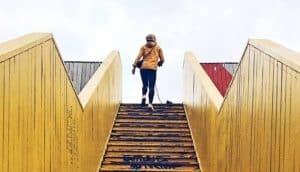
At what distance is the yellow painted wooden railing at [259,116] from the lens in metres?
3.95

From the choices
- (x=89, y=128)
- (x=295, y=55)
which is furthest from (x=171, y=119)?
(x=295, y=55)

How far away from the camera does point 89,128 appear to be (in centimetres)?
763

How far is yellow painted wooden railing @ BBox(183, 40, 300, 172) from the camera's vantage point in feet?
13.0

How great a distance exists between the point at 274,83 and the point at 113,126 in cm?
634

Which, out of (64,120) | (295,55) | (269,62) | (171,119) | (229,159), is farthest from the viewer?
(171,119)

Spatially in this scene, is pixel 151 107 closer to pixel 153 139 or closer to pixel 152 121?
pixel 152 121

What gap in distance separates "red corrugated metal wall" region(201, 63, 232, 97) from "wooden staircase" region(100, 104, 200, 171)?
3.56 metres

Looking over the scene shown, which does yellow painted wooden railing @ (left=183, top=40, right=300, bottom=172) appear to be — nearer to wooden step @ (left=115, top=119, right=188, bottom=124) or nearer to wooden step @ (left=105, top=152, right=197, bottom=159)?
wooden step @ (left=105, top=152, right=197, bottom=159)

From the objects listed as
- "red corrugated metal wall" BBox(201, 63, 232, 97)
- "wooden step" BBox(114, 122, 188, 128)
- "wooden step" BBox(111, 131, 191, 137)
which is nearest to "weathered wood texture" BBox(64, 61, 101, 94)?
"red corrugated metal wall" BBox(201, 63, 232, 97)

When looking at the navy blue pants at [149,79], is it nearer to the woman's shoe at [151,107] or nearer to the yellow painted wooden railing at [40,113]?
the woman's shoe at [151,107]

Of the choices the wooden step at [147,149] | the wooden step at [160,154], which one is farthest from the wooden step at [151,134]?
the wooden step at [160,154]

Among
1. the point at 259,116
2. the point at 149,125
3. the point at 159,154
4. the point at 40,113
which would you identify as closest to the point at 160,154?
the point at 159,154

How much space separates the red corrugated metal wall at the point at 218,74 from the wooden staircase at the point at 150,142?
3557mm

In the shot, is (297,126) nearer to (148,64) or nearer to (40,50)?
(40,50)
